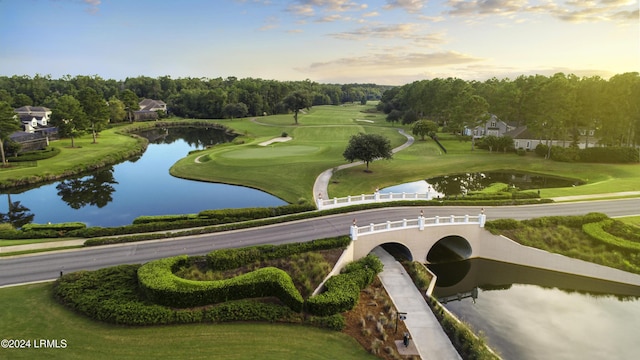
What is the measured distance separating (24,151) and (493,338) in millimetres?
94635

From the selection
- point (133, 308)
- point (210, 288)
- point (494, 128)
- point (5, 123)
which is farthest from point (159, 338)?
point (494, 128)

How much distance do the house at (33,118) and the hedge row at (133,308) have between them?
10064 cm

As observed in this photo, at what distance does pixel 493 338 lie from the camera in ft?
88.1

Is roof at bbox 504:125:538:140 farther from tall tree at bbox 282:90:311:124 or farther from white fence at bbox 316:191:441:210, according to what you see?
tall tree at bbox 282:90:311:124

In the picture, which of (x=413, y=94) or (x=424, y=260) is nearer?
(x=424, y=260)

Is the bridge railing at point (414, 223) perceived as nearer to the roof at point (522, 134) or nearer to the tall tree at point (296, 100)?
the roof at point (522, 134)

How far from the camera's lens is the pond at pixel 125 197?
51.8 metres

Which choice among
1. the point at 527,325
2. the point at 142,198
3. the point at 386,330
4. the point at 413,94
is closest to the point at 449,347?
the point at 386,330

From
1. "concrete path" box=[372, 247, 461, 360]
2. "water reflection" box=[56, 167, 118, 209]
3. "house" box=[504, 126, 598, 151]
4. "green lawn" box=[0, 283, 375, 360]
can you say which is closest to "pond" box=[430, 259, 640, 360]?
"concrete path" box=[372, 247, 461, 360]

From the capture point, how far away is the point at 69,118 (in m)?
92.6

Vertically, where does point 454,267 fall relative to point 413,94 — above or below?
below

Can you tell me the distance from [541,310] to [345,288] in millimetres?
16093

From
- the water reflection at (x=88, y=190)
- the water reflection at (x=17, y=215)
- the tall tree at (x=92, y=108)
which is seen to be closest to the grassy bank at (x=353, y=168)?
the water reflection at (x=88, y=190)

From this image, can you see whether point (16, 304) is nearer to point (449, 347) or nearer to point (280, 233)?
point (280, 233)
